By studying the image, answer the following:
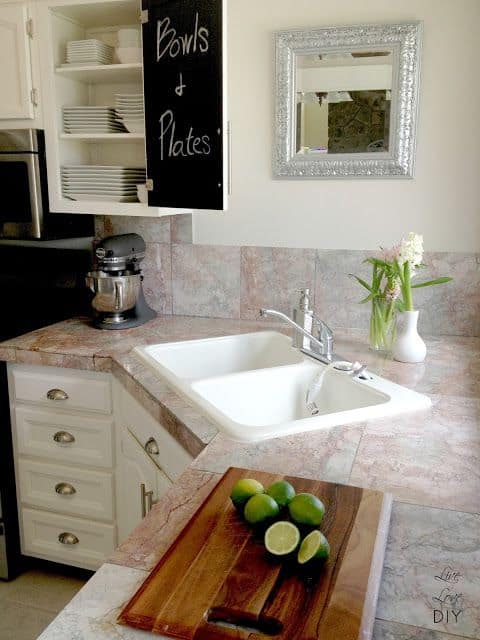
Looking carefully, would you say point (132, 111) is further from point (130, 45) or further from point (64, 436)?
point (64, 436)

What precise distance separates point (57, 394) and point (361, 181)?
1.34 meters

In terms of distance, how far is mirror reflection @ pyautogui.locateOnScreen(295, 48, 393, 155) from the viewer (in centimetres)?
217

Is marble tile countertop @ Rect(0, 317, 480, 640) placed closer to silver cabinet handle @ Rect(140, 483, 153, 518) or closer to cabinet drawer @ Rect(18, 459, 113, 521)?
silver cabinet handle @ Rect(140, 483, 153, 518)

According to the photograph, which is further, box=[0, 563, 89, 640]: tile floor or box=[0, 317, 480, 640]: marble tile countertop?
box=[0, 563, 89, 640]: tile floor

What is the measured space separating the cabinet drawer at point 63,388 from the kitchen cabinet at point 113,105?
24.3 inches

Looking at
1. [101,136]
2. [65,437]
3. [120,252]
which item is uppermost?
[101,136]

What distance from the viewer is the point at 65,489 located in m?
2.22

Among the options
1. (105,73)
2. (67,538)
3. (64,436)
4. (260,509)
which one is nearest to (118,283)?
(64,436)

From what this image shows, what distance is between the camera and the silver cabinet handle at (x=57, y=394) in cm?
214

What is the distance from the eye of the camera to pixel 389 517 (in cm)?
101

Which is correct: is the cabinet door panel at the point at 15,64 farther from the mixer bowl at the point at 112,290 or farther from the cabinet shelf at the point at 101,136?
the mixer bowl at the point at 112,290

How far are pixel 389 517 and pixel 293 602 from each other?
Answer: 281 mm

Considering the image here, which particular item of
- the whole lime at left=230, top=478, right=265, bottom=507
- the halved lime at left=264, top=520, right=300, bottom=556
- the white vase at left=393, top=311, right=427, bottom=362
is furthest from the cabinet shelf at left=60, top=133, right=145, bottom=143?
the halved lime at left=264, top=520, right=300, bottom=556

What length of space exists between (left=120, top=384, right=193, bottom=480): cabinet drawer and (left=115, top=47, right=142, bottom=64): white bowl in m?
1.22
